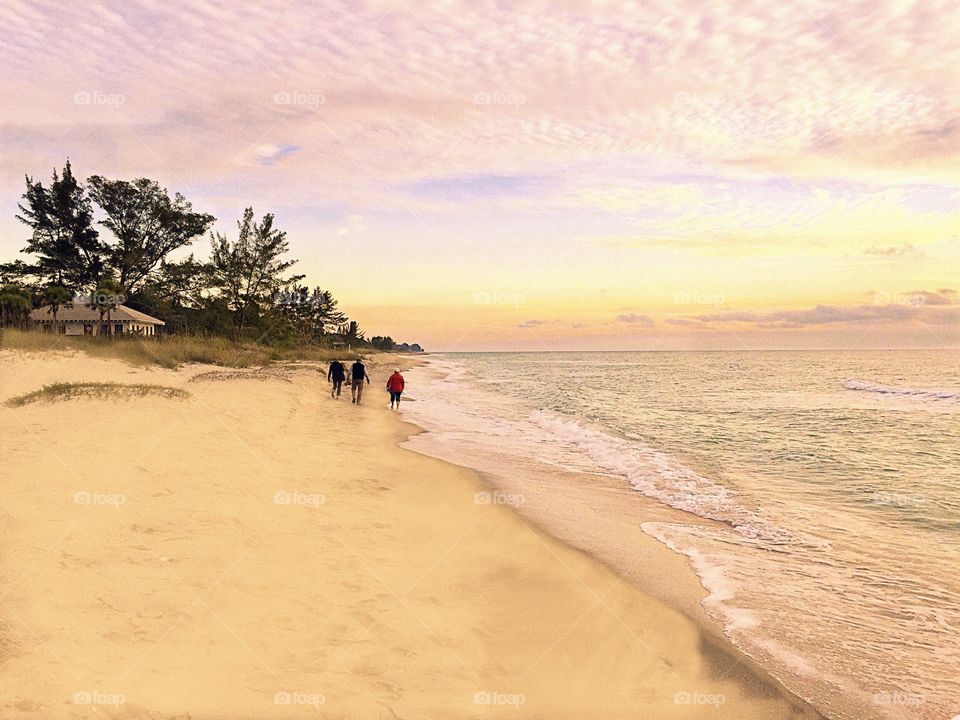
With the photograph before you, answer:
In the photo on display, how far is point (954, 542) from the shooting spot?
34.9 ft

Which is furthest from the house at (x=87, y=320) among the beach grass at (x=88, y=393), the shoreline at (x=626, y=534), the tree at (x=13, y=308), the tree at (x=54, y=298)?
the shoreline at (x=626, y=534)

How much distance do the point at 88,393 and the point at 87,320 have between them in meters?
48.7

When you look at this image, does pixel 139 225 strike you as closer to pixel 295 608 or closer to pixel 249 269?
pixel 249 269

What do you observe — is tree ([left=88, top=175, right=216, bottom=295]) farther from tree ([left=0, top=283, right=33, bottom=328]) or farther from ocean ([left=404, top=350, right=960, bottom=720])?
ocean ([left=404, top=350, right=960, bottom=720])

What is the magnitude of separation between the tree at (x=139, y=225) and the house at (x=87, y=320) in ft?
23.1

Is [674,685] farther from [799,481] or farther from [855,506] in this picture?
[799,481]

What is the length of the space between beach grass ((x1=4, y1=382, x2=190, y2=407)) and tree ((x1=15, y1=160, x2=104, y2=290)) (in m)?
55.9

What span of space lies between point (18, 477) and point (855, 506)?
1588 cm

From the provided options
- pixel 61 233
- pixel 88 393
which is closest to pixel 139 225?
pixel 61 233

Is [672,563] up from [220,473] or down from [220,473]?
down

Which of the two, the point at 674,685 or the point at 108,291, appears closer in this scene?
the point at 674,685

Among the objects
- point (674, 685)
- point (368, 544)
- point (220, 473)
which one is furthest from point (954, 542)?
point (220, 473)

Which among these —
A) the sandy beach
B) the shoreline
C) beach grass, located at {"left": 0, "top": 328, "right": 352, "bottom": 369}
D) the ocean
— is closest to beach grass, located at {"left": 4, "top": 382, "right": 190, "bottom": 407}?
the sandy beach

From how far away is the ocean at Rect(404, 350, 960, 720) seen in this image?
6.18 metres
